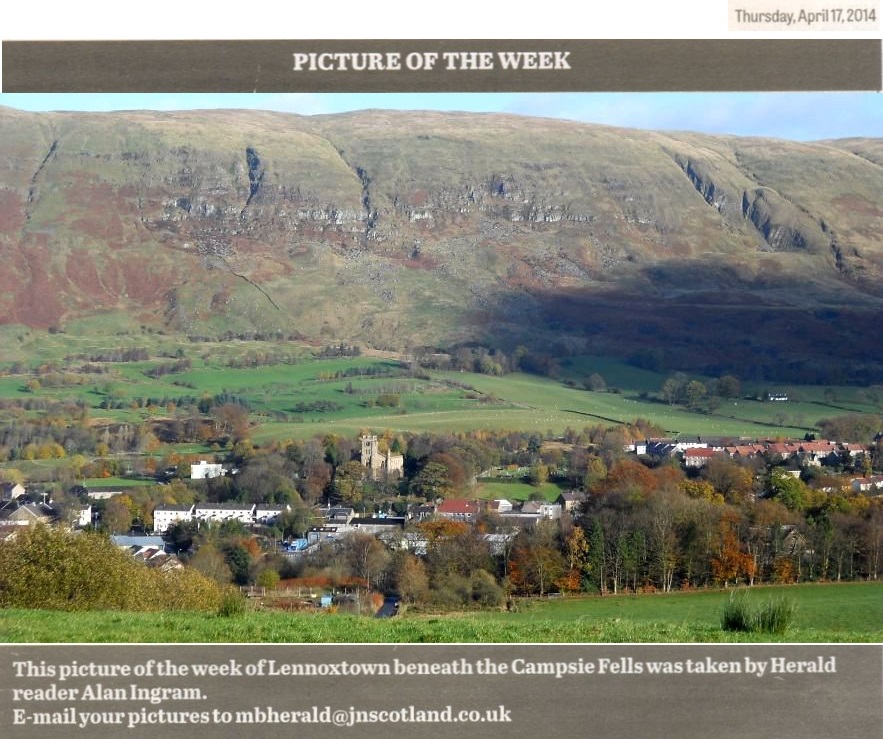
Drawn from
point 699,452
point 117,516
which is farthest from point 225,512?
point 699,452

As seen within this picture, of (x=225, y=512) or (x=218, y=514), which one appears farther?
(x=225, y=512)

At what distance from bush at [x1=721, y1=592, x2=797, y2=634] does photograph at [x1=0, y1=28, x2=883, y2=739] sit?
3 centimetres

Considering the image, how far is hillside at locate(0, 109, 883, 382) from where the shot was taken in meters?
40.9

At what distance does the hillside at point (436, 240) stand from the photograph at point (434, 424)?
23 cm

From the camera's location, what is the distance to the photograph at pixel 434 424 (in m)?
5.02

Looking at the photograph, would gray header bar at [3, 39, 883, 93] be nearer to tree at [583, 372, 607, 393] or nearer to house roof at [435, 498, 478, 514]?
house roof at [435, 498, 478, 514]

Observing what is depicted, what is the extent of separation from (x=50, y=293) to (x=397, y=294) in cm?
1480

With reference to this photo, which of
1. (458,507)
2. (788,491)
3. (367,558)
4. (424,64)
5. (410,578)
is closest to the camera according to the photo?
(424,64)

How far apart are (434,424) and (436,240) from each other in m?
8.99

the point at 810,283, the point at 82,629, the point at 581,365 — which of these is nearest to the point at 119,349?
the point at 581,365

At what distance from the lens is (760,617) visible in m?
7.28

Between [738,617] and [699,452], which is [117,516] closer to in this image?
[699,452]
